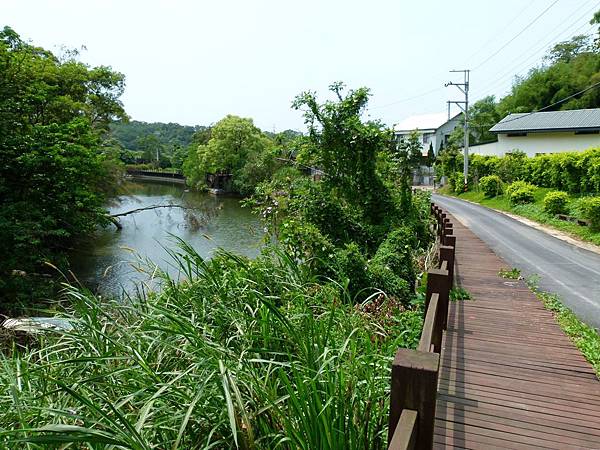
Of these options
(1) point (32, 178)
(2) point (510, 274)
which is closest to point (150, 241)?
(1) point (32, 178)

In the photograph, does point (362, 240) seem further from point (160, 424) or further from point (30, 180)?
point (30, 180)

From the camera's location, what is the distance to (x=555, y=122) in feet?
96.1

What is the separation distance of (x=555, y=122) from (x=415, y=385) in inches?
1289

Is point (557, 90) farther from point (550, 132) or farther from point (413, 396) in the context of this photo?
point (413, 396)

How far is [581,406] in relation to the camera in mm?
3316

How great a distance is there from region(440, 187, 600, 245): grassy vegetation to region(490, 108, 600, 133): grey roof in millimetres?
5590

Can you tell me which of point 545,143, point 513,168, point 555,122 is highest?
point 555,122

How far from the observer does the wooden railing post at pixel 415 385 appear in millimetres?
1863

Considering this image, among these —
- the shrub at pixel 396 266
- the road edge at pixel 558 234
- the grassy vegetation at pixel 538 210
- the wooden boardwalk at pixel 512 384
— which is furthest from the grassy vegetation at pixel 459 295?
the grassy vegetation at pixel 538 210

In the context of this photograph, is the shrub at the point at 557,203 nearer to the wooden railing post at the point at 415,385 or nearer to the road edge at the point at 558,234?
the road edge at the point at 558,234

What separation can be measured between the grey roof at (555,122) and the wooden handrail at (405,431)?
30286 millimetres

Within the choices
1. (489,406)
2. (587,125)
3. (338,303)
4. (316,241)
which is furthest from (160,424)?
(587,125)

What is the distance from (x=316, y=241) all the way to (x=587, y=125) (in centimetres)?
2629

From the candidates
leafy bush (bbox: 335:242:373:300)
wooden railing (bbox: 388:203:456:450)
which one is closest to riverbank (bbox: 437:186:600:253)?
leafy bush (bbox: 335:242:373:300)
